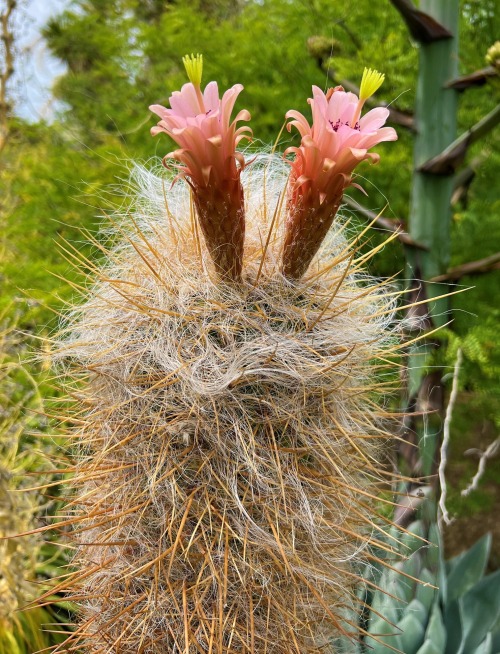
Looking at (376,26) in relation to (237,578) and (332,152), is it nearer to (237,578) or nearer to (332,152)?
(332,152)

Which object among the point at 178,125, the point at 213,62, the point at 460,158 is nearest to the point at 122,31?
the point at 213,62

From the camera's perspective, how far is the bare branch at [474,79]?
1093mm

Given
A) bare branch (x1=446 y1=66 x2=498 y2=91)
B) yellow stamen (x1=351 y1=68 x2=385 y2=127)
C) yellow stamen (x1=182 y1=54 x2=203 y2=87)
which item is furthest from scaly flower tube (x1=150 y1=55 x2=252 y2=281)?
bare branch (x1=446 y1=66 x2=498 y2=91)

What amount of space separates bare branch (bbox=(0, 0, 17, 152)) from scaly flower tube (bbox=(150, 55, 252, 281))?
2.07 m

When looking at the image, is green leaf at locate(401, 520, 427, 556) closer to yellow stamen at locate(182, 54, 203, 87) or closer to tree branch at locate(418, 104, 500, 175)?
tree branch at locate(418, 104, 500, 175)

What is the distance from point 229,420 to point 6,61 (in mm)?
2457

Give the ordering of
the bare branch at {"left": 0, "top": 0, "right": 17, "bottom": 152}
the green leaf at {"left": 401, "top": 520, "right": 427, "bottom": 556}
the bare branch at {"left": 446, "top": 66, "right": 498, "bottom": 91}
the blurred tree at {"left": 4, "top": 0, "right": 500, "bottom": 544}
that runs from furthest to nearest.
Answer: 1. the bare branch at {"left": 0, "top": 0, "right": 17, "bottom": 152}
2. the blurred tree at {"left": 4, "top": 0, "right": 500, "bottom": 544}
3. the green leaf at {"left": 401, "top": 520, "right": 427, "bottom": 556}
4. the bare branch at {"left": 446, "top": 66, "right": 498, "bottom": 91}

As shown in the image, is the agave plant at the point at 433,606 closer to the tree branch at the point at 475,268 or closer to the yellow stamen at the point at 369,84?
the tree branch at the point at 475,268

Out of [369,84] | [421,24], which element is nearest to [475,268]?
[421,24]

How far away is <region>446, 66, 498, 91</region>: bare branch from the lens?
1.09m

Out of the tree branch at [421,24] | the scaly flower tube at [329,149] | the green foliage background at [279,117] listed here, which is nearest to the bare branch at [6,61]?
the green foliage background at [279,117]

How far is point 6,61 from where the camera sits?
2.56 m

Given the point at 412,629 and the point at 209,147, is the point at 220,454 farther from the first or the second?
the point at 412,629

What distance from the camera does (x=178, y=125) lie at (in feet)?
2.06
